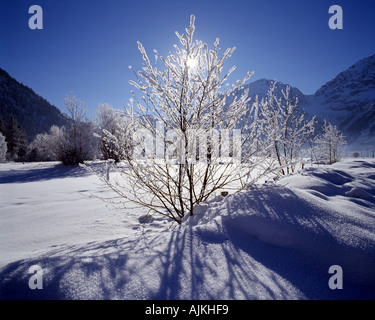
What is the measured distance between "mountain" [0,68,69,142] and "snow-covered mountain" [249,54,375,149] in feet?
377

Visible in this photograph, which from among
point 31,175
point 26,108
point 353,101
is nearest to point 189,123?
point 31,175

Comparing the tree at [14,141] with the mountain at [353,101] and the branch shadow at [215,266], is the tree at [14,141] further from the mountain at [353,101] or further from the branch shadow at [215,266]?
the mountain at [353,101]

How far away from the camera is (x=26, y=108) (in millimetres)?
66000

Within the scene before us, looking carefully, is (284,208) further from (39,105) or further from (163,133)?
(39,105)

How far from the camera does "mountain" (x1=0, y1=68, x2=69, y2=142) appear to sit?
5978 cm

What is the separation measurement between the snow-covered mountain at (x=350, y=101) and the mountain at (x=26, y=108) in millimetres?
114975

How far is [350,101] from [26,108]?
8714 inches

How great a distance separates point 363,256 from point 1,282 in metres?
2.28

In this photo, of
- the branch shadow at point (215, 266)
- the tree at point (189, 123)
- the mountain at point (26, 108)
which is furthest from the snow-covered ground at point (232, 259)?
the mountain at point (26, 108)

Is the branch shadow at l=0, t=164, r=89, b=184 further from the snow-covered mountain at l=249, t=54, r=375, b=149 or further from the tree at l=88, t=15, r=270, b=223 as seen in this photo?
the snow-covered mountain at l=249, t=54, r=375, b=149

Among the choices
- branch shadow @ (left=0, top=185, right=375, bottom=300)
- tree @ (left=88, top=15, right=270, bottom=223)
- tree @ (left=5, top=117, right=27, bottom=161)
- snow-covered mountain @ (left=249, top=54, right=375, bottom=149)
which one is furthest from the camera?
snow-covered mountain @ (left=249, top=54, right=375, bottom=149)

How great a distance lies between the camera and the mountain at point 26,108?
59781 mm

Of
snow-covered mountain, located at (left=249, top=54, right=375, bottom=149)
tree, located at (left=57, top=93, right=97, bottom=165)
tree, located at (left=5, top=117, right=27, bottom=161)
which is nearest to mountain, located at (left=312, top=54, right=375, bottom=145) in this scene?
snow-covered mountain, located at (left=249, top=54, right=375, bottom=149)

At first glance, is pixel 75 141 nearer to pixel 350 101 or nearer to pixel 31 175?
pixel 31 175
